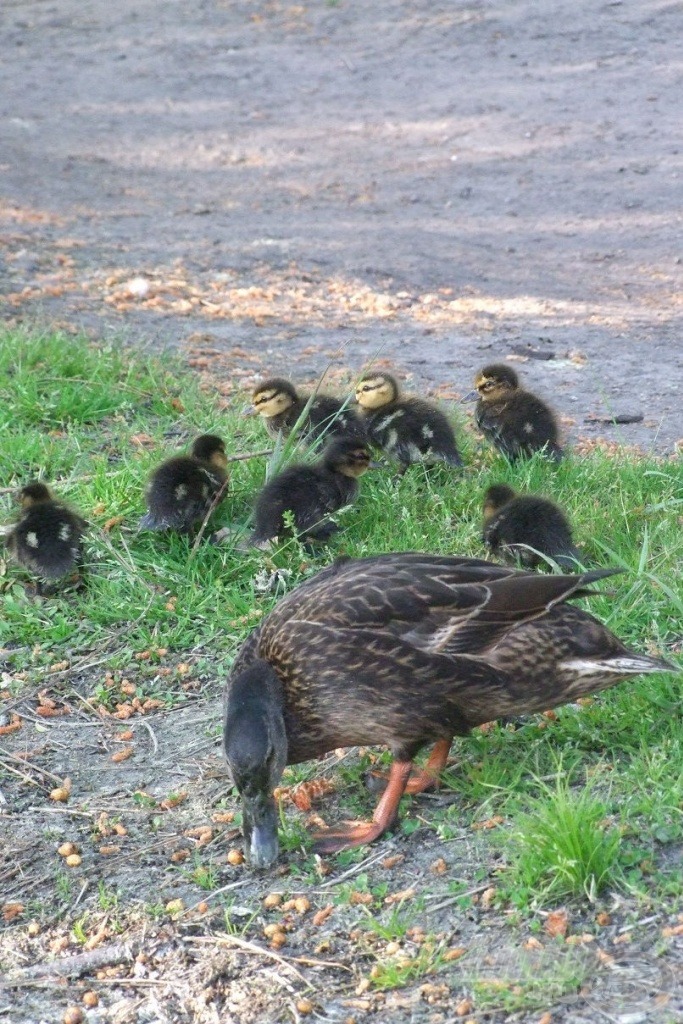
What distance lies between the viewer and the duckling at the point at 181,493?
489 centimetres

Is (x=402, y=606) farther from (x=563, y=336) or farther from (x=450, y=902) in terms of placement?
(x=563, y=336)

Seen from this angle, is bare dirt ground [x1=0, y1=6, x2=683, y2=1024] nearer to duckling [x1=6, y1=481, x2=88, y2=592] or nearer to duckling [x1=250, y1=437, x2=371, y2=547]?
duckling [x1=6, y1=481, x2=88, y2=592]

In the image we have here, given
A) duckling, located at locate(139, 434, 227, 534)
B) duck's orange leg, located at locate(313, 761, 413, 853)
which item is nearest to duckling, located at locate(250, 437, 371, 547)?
duckling, located at locate(139, 434, 227, 534)

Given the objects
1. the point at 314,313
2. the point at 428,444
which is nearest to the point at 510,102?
the point at 314,313

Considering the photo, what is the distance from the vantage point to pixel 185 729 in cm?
415

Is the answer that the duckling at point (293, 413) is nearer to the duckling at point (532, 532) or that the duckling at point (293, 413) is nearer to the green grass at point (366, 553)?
the green grass at point (366, 553)

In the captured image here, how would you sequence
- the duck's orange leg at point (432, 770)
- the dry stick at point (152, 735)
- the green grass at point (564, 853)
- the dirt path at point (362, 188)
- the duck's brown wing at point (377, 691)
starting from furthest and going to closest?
the dirt path at point (362, 188) < the dry stick at point (152, 735) < the duck's orange leg at point (432, 770) < the duck's brown wing at point (377, 691) < the green grass at point (564, 853)

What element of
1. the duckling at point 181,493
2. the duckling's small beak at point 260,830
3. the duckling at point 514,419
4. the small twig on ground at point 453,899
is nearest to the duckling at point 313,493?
the duckling at point 181,493

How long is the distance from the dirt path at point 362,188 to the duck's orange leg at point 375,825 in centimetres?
284

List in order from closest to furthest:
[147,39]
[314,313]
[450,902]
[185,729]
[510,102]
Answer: [450,902] → [185,729] → [314,313] → [510,102] → [147,39]

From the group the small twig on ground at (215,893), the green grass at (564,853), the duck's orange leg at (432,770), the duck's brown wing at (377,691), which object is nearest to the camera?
the green grass at (564,853)

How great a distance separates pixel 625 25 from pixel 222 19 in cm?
440

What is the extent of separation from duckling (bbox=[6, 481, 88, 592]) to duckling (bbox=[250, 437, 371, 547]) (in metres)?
0.66

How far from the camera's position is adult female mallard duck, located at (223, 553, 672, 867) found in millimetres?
3520
